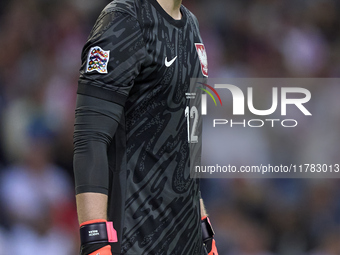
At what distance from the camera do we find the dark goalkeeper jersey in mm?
1295

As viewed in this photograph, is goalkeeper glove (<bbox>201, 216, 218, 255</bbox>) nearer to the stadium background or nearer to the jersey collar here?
the jersey collar

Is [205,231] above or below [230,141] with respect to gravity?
below

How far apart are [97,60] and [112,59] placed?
0.13ft

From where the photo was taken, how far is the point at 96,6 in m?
3.72

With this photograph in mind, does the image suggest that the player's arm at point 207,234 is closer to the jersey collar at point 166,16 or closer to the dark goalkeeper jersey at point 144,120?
the dark goalkeeper jersey at point 144,120

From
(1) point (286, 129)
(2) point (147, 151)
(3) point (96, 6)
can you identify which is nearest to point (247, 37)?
Answer: (1) point (286, 129)

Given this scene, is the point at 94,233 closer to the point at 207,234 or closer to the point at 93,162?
the point at 93,162

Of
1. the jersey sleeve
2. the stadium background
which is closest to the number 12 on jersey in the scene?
the jersey sleeve

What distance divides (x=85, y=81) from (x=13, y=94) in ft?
8.08

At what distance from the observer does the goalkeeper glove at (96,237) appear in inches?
47.8

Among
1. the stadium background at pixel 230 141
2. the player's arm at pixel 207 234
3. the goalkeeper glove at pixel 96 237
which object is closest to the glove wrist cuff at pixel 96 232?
the goalkeeper glove at pixel 96 237

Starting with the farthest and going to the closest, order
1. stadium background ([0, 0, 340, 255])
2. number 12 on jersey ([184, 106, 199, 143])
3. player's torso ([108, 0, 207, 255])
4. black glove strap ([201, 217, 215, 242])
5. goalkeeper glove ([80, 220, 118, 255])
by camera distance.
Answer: stadium background ([0, 0, 340, 255])
black glove strap ([201, 217, 215, 242])
number 12 on jersey ([184, 106, 199, 143])
player's torso ([108, 0, 207, 255])
goalkeeper glove ([80, 220, 118, 255])

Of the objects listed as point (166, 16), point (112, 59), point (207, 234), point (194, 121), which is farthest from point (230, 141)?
point (112, 59)

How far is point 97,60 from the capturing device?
1.28 m
